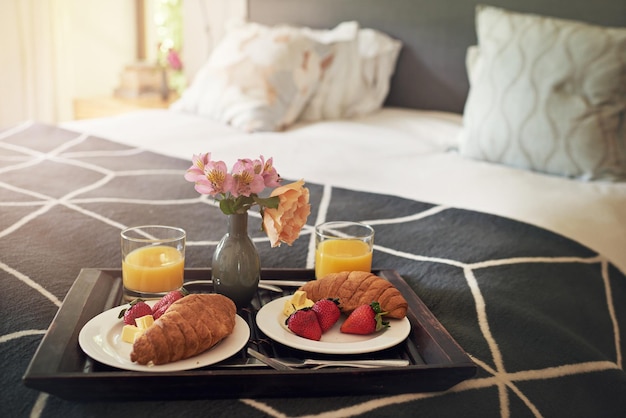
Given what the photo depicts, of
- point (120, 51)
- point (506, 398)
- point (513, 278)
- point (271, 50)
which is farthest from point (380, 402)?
point (120, 51)

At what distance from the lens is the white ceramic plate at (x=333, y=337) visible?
0.94 metres

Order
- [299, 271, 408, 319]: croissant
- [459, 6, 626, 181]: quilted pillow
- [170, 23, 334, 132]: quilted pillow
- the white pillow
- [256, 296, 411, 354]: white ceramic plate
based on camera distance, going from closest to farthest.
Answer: [256, 296, 411, 354]: white ceramic plate < [299, 271, 408, 319]: croissant < [459, 6, 626, 181]: quilted pillow < [170, 23, 334, 132]: quilted pillow < the white pillow

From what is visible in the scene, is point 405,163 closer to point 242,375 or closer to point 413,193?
point 413,193

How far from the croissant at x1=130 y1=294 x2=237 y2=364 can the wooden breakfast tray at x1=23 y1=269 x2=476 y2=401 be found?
0.09 ft

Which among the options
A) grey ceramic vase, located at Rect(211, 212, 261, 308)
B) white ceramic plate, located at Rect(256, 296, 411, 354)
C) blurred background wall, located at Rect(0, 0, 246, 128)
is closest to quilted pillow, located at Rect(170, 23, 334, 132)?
blurred background wall, located at Rect(0, 0, 246, 128)

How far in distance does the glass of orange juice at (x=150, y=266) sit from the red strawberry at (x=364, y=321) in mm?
295

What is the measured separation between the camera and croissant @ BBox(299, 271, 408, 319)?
1042 millimetres

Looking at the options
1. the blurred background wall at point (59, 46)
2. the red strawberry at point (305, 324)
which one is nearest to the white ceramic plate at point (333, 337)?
the red strawberry at point (305, 324)

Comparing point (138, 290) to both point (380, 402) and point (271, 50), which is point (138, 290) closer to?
point (380, 402)

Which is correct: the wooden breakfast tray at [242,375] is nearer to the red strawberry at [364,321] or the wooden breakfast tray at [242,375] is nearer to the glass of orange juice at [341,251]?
the red strawberry at [364,321]

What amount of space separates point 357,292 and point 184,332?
30 cm

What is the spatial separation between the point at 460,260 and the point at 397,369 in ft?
1.86

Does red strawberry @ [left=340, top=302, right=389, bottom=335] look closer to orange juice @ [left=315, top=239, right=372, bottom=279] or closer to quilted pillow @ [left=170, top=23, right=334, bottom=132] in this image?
orange juice @ [left=315, top=239, right=372, bottom=279]

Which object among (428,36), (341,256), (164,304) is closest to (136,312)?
(164,304)
